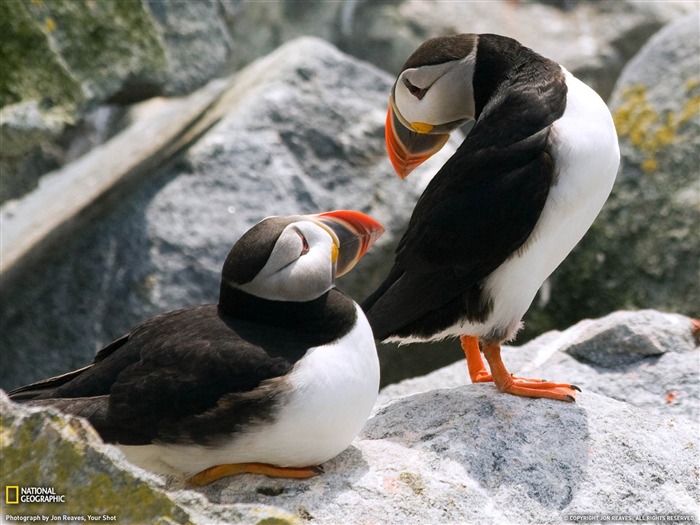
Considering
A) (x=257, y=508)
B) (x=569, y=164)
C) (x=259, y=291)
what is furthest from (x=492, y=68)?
(x=257, y=508)

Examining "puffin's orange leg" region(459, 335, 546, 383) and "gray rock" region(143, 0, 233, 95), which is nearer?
"puffin's orange leg" region(459, 335, 546, 383)

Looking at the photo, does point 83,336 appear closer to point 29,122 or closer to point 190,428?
point 29,122

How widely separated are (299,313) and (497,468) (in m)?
0.91

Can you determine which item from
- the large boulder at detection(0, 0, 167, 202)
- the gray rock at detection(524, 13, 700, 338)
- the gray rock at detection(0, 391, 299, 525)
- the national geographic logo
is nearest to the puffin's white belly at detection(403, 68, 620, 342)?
the gray rock at detection(0, 391, 299, 525)

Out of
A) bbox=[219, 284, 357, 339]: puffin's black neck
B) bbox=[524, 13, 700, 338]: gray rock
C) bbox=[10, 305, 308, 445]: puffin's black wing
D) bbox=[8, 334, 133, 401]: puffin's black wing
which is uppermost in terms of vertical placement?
bbox=[219, 284, 357, 339]: puffin's black neck

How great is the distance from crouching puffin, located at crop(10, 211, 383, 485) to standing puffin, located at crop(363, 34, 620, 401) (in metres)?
0.67

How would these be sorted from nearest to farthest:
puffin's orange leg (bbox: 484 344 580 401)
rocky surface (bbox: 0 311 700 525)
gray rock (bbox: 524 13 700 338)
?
1. rocky surface (bbox: 0 311 700 525)
2. puffin's orange leg (bbox: 484 344 580 401)
3. gray rock (bbox: 524 13 700 338)

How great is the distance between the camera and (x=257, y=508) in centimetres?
312

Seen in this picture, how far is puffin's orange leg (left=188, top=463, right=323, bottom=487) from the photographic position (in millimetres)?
3680

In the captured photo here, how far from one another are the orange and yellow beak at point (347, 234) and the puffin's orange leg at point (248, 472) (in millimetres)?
737

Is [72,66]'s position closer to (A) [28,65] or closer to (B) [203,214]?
(A) [28,65]

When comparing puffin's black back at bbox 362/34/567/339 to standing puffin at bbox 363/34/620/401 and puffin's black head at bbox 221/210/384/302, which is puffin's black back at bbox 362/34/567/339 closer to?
standing puffin at bbox 363/34/620/401

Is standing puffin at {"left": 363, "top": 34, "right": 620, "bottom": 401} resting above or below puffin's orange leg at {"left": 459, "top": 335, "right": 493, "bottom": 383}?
above

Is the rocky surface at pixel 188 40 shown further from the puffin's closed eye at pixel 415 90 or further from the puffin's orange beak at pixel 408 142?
the puffin's closed eye at pixel 415 90
